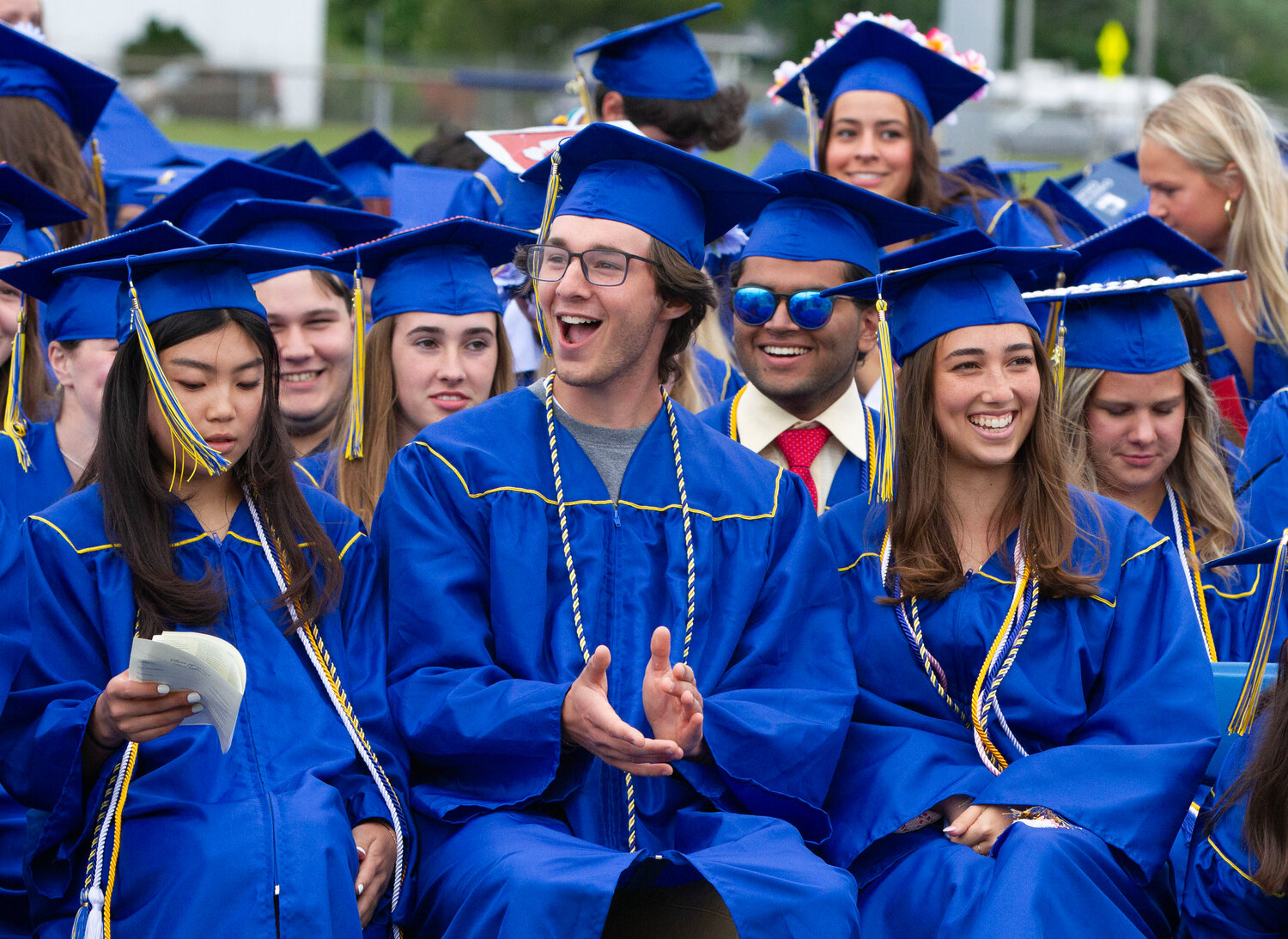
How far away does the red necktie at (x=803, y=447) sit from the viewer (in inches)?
162

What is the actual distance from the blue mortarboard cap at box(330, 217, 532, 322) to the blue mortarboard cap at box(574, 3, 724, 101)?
1551 millimetres

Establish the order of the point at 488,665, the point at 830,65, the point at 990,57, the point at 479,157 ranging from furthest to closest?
the point at 990,57
the point at 479,157
the point at 830,65
the point at 488,665

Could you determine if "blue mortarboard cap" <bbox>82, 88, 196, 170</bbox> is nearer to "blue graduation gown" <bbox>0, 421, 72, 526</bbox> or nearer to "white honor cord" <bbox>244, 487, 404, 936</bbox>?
"blue graduation gown" <bbox>0, 421, 72, 526</bbox>

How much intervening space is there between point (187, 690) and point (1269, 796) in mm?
2032

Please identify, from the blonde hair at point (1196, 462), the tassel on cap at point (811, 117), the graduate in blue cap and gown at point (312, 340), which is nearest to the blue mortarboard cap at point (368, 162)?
the graduate in blue cap and gown at point (312, 340)

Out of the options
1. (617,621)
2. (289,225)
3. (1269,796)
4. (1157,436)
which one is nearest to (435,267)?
(289,225)

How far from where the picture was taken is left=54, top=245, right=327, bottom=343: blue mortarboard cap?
3156 mm

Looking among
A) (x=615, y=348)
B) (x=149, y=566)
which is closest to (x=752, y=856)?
(x=615, y=348)

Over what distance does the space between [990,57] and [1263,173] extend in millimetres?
2596

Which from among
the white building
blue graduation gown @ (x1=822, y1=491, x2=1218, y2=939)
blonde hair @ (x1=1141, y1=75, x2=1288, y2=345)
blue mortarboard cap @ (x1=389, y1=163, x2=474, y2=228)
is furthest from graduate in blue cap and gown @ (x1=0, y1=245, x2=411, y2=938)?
the white building

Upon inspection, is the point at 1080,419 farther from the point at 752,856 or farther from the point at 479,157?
the point at 479,157

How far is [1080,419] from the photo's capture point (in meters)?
4.19

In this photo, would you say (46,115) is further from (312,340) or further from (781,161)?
(781,161)

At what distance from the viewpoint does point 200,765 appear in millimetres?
2967
